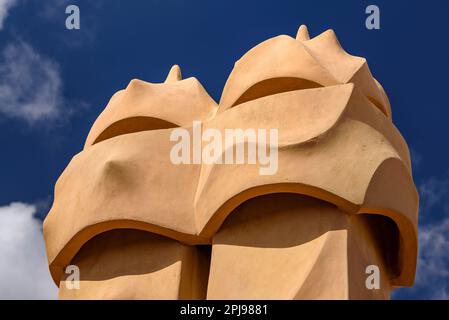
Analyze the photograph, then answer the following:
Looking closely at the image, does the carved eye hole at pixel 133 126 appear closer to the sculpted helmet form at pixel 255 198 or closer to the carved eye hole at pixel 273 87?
the sculpted helmet form at pixel 255 198

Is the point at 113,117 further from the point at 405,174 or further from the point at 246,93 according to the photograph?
the point at 405,174

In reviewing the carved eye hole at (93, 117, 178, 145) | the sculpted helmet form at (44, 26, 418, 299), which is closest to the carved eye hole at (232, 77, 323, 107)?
the sculpted helmet form at (44, 26, 418, 299)

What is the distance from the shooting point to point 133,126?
1567 centimetres

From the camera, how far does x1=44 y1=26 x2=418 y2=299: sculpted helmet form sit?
12.9 m

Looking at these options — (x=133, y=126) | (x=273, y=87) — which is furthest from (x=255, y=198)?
(x=133, y=126)

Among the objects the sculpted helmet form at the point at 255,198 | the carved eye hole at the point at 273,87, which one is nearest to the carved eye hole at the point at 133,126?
the sculpted helmet form at the point at 255,198

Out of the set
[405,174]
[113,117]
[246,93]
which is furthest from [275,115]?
[113,117]

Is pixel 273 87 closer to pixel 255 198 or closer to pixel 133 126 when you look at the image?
pixel 255 198

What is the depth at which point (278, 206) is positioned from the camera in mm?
13617

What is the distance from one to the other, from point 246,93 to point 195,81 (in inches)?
82.3

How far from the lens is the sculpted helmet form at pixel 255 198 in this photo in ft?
42.5

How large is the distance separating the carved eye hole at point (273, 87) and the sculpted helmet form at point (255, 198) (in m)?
0.02

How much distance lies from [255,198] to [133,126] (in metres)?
3.13

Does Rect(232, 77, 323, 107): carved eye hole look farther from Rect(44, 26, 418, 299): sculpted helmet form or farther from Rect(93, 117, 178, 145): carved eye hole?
Rect(93, 117, 178, 145): carved eye hole
